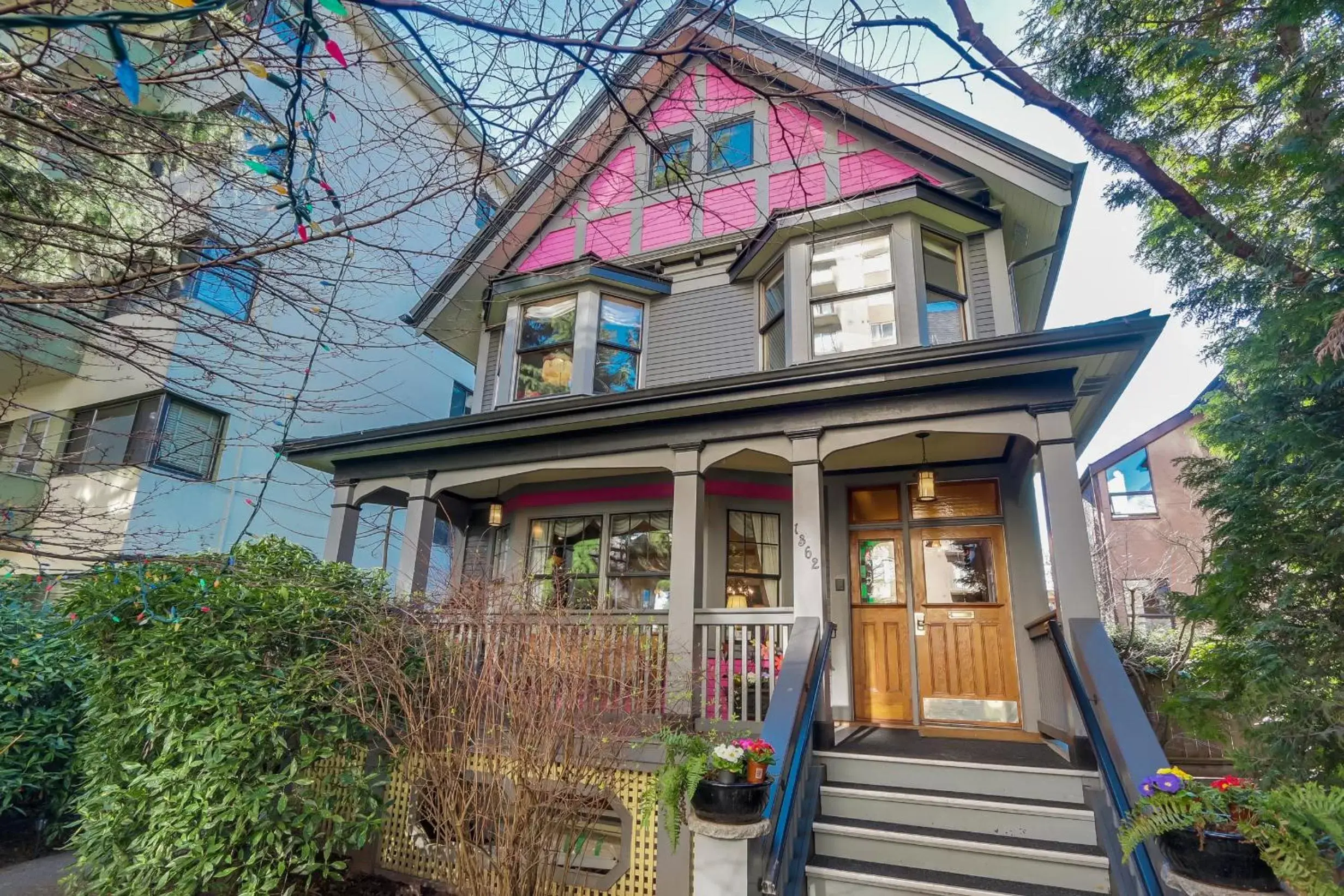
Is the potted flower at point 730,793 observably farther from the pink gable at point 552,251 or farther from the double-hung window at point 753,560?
the pink gable at point 552,251

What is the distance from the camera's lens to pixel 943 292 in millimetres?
7199

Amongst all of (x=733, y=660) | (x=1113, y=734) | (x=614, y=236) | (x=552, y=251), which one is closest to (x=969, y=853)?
(x=1113, y=734)

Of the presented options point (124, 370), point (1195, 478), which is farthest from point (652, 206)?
point (124, 370)

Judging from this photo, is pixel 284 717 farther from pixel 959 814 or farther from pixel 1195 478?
pixel 1195 478

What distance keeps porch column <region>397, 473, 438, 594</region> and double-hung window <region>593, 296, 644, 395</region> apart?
7.79ft

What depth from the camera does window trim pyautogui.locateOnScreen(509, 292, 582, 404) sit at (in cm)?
851

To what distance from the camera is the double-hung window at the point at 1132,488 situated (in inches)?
747

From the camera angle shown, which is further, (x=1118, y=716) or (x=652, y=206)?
(x=652, y=206)

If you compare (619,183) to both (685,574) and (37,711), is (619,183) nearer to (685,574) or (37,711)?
(685,574)

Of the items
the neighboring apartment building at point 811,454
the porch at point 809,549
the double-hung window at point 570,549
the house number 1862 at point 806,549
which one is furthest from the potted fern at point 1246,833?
the double-hung window at point 570,549

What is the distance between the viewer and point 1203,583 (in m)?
7.17

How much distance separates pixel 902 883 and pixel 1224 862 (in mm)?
1732

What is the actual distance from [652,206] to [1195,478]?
719 centimetres

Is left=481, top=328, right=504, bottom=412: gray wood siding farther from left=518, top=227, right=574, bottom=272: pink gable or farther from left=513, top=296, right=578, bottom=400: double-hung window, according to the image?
left=518, top=227, right=574, bottom=272: pink gable
